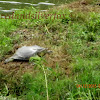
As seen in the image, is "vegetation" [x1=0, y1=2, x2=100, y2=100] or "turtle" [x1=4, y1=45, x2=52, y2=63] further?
"turtle" [x1=4, y1=45, x2=52, y2=63]

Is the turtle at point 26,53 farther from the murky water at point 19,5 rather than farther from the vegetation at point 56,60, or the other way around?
the murky water at point 19,5

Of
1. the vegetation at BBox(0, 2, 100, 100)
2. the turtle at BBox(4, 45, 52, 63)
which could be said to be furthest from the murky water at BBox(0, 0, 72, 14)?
the turtle at BBox(4, 45, 52, 63)

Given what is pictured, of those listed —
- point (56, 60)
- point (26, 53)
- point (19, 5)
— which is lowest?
point (56, 60)

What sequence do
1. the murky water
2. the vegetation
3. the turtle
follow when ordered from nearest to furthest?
the vegetation < the turtle < the murky water

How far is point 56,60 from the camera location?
381 cm

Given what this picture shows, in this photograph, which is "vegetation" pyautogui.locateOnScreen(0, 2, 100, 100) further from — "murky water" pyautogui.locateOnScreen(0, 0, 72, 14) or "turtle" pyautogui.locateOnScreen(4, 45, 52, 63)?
"murky water" pyautogui.locateOnScreen(0, 0, 72, 14)

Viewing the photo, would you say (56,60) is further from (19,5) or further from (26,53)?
(19,5)

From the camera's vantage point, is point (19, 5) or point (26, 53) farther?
point (19, 5)

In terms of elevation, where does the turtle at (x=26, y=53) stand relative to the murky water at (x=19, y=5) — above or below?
below

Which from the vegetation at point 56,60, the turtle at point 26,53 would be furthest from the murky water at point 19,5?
the turtle at point 26,53

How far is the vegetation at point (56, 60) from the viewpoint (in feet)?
9.57

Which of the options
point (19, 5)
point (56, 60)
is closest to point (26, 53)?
point (56, 60)

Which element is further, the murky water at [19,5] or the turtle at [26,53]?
the murky water at [19,5]

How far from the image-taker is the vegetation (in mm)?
2916
